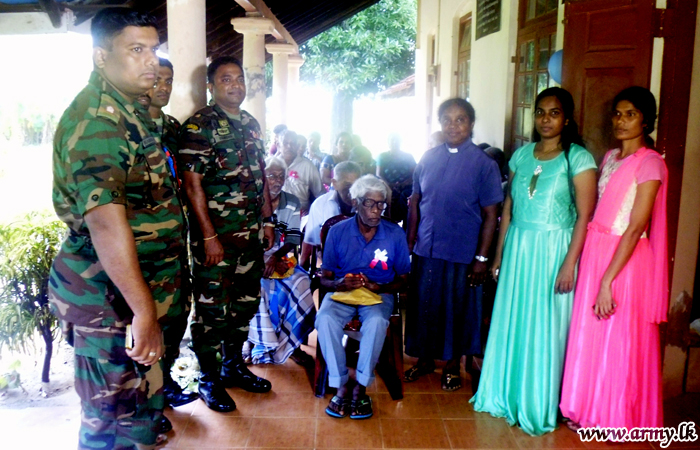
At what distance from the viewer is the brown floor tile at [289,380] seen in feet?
12.3

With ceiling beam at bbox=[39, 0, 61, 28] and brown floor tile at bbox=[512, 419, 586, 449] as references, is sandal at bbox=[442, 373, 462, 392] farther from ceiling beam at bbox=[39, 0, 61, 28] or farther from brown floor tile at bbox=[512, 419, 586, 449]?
ceiling beam at bbox=[39, 0, 61, 28]

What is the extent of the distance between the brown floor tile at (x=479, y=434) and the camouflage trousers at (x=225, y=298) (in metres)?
1.33

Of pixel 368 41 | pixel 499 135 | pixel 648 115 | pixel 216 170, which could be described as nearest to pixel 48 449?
pixel 216 170

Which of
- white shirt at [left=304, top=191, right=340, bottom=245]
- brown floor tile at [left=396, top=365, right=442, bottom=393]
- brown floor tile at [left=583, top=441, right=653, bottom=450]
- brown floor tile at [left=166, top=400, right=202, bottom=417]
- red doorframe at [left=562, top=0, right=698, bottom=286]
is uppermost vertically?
red doorframe at [left=562, top=0, right=698, bottom=286]

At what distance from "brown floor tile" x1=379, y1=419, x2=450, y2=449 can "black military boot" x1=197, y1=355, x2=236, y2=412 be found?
89 cm

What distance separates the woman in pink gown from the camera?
2949 millimetres

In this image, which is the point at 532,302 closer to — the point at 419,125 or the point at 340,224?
the point at 340,224

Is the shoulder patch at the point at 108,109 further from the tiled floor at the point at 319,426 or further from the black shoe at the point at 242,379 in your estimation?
the black shoe at the point at 242,379

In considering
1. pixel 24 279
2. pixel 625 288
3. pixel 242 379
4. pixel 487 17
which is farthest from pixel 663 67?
pixel 24 279

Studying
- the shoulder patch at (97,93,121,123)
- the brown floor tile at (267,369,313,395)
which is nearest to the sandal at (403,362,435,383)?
the brown floor tile at (267,369,313,395)

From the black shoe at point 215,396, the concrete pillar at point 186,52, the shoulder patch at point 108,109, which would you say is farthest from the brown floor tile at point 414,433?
the concrete pillar at point 186,52

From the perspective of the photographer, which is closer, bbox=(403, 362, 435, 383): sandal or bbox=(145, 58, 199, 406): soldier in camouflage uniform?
bbox=(145, 58, 199, 406): soldier in camouflage uniform

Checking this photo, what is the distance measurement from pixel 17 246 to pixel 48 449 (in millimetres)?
1267

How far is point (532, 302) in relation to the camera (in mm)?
3254
